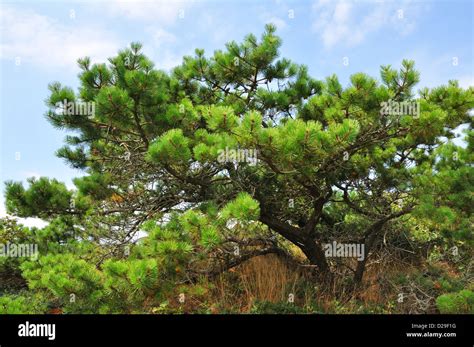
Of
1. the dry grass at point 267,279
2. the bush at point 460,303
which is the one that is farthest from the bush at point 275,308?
the bush at point 460,303

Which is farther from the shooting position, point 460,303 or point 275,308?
point 275,308

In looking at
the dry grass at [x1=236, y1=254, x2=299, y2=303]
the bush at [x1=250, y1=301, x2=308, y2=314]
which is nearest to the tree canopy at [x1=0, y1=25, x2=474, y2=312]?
the dry grass at [x1=236, y1=254, x2=299, y2=303]

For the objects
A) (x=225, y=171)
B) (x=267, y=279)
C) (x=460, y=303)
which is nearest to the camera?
(x=460, y=303)

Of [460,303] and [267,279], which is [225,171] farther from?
[460,303]

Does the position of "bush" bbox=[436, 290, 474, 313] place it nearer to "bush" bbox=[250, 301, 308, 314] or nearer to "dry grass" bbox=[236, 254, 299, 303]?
"bush" bbox=[250, 301, 308, 314]

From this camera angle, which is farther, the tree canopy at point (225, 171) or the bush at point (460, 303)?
the bush at point (460, 303)

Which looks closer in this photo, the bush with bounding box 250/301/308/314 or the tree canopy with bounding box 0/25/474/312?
the tree canopy with bounding box 0/25/474/312

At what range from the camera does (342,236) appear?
275 inches

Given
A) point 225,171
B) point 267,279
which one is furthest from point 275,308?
point 225,171

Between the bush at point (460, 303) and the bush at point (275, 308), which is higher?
the bush at point (460, 303)

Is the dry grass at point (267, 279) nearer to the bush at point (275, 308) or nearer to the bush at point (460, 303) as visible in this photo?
the bush at point (275, 308)
